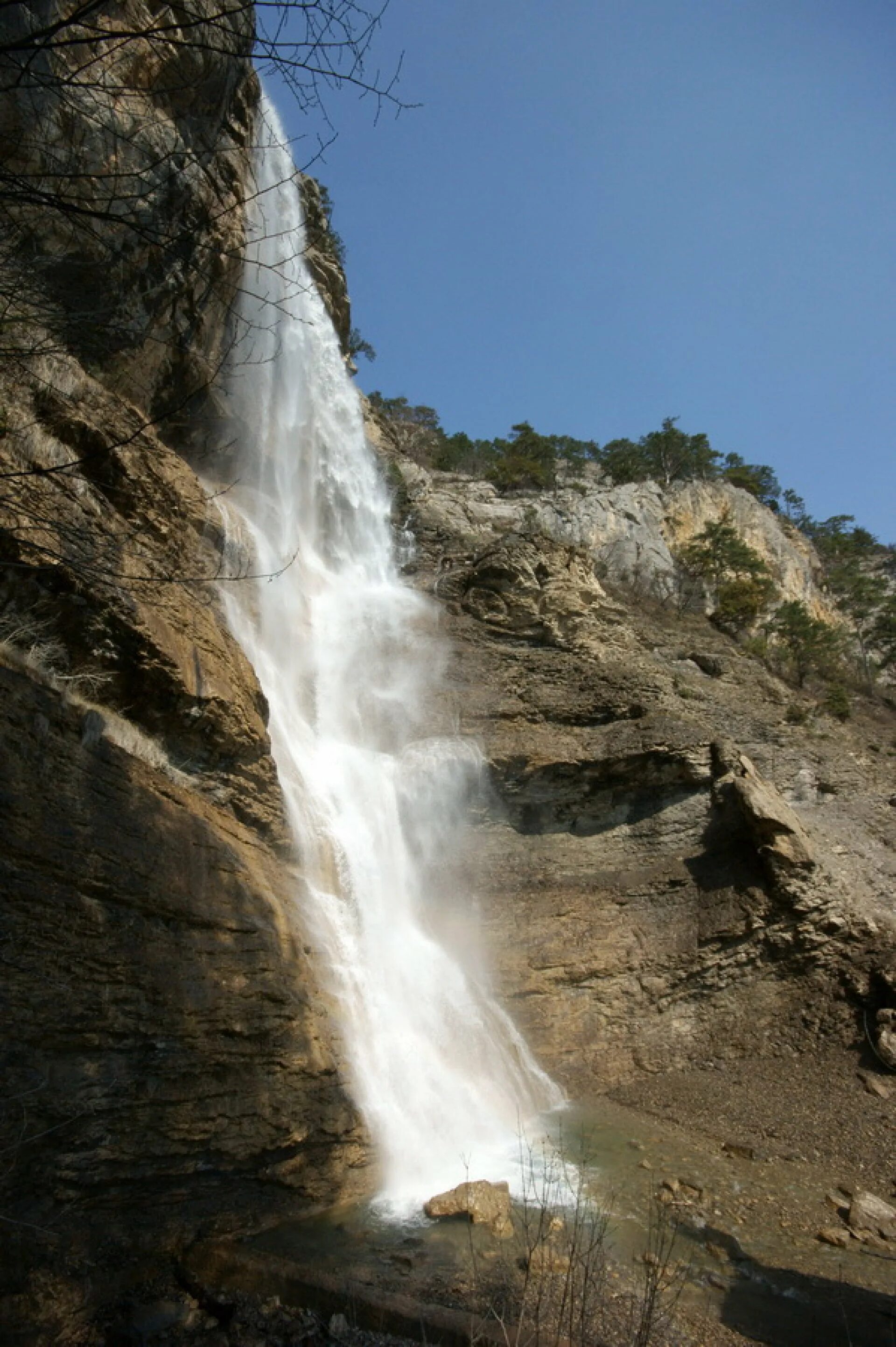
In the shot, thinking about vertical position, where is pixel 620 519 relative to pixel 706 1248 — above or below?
above

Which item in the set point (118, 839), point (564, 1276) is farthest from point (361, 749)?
point (564, 1276)

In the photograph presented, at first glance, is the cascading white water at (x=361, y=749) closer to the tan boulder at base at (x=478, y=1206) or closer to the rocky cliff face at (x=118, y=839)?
the tan boulder at base at (x=478, y=1206)

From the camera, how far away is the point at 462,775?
1648 cm

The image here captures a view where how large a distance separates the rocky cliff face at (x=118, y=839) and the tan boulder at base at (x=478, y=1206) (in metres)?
1.05

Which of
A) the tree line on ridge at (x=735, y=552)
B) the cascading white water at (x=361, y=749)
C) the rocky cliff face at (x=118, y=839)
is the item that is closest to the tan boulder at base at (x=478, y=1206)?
the cascading white water at (x=361, y=749)

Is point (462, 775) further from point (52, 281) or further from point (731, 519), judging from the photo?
point (731, 519)

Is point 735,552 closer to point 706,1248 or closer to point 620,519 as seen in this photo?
point 620,519

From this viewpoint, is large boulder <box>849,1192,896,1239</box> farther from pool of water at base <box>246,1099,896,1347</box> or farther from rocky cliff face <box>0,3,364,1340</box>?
rocky cliff face <box>0,3,364,1340</box>

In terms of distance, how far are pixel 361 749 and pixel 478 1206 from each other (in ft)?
30.3

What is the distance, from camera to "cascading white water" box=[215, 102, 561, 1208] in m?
10.2

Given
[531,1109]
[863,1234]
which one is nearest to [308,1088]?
[531,1109]

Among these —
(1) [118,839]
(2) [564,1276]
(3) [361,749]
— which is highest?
(3) [361,749]

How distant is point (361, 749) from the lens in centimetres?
1622

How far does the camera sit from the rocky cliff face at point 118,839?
577 centimetres
